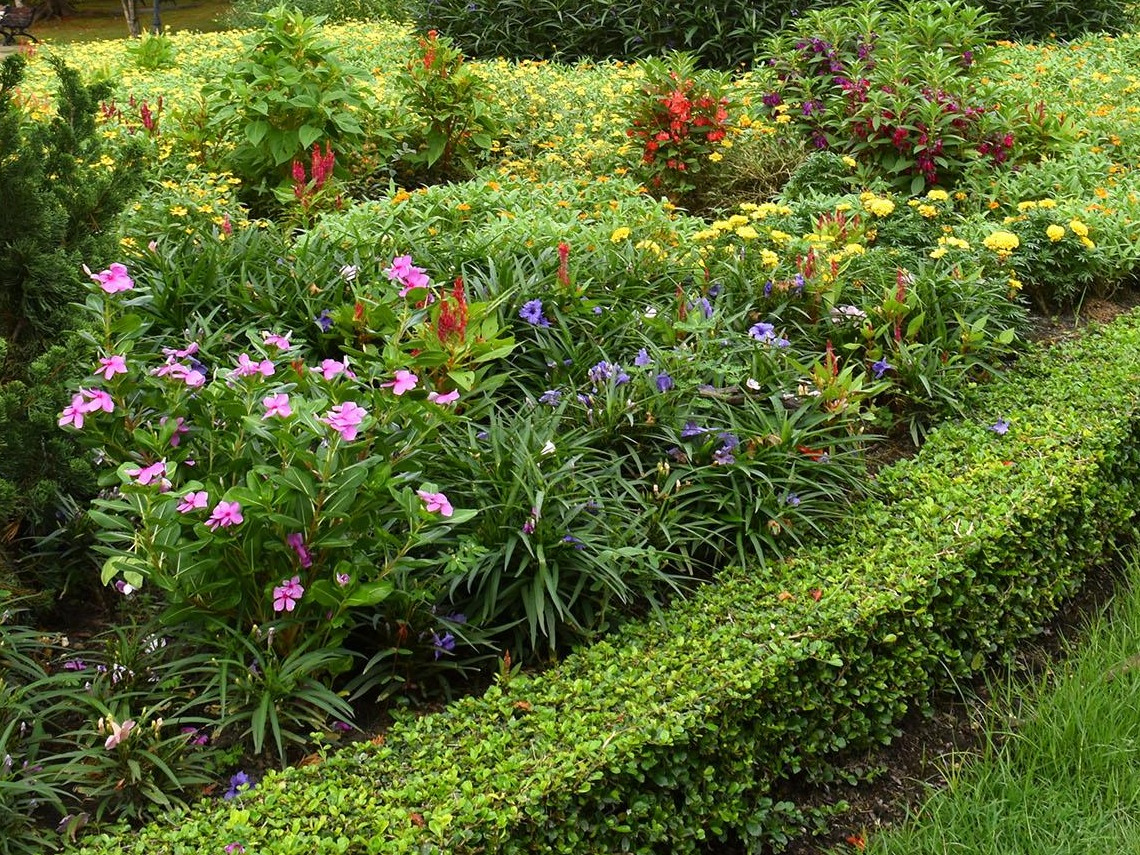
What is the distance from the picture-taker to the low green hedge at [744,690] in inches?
85.9

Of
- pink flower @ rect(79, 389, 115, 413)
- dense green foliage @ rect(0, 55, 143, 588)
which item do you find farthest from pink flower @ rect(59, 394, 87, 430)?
dense green foliage @ rect(0, 55, 143, 588)

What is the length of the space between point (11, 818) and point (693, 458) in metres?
1.95

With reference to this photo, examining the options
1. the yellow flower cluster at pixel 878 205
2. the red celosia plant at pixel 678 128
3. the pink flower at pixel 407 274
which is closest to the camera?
the pink flower at pixel 407 274

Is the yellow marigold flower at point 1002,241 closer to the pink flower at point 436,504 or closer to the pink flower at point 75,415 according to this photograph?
the pink flower at point 436,504

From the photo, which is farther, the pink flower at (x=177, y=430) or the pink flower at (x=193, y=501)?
the pink flower at (x=177, y=430)

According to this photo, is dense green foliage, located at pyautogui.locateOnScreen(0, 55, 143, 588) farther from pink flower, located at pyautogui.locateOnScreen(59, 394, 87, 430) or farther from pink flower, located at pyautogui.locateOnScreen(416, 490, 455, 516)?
pink flower, located at pyautogui.locateOnScreen(416, 490, 455, 516)

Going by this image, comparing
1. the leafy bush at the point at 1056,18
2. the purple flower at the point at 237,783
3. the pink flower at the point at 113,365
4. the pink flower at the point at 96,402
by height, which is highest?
the pink flower at the point at 113,365

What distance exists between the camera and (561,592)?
2861 millimetres

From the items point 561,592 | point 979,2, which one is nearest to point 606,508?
point 561,592

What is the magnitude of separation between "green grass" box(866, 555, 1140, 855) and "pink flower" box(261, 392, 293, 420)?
1667 mm

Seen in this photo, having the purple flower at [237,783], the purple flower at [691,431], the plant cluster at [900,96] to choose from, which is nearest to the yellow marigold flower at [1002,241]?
the plant cluster at [900,96]

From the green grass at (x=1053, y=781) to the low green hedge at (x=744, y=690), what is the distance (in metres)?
0.21

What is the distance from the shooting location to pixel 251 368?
2.69 meters

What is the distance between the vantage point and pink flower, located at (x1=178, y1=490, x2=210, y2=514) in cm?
244
